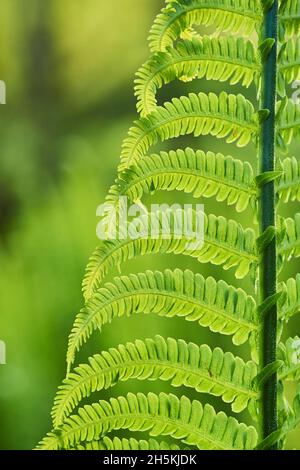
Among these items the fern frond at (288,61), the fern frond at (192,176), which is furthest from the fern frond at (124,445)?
the fern frond at (288,61)

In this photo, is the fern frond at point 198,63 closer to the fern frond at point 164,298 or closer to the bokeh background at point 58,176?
the fern frond at point 164,298

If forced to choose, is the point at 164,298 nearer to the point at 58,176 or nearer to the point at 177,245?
the point at 177,245

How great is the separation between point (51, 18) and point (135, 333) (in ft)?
3.60

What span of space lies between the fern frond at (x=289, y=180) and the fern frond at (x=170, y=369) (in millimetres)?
157

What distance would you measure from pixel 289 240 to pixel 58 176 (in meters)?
1.18

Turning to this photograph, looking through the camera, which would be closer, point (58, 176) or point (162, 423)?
point (162, 423)

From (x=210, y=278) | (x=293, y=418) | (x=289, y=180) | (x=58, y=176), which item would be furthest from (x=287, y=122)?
(x=58, y=176)

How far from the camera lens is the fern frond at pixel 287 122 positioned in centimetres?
62

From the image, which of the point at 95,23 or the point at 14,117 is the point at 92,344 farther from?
the point at 95,23

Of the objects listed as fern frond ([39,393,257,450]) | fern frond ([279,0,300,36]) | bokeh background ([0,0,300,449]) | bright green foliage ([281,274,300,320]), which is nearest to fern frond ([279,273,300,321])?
bright green foliage ([281,274,300,320])

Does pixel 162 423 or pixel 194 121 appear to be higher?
pixel 194 121

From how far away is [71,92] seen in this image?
197 cm

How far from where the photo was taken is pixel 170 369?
609 millimetres
